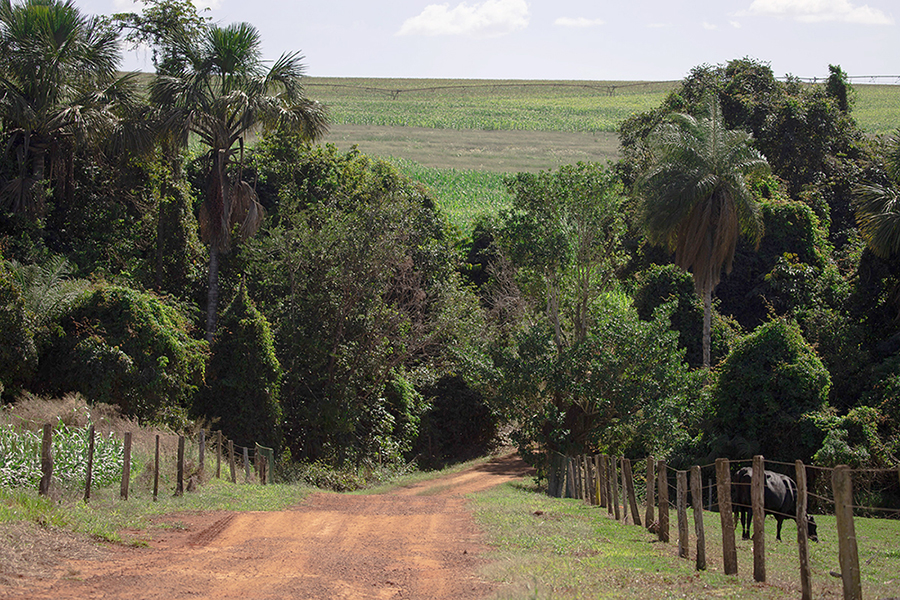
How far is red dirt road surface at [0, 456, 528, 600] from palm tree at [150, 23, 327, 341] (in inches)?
500

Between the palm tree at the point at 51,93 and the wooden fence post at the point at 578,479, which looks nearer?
the wooden fence post at the point at 578,479

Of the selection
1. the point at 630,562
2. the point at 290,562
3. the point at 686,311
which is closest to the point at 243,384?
the point at 290,562

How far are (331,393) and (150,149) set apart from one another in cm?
967

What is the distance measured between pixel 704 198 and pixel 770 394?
8.67m

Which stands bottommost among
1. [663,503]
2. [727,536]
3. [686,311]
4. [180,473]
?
[180,473]

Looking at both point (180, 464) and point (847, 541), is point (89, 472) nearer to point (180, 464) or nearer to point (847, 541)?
point (180, 464)

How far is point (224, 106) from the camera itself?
2458 cm

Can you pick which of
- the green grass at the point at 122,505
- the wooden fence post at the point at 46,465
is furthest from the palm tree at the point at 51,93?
the wooden fence post at the point at 46,465

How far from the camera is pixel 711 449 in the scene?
966 inches

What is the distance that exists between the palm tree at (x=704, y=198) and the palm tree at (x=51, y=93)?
1872 centimetres

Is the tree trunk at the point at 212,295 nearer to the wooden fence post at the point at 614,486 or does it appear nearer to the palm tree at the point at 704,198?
the wooden fence post at the point at 614,486

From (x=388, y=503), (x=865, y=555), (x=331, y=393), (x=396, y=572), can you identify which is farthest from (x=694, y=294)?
(x=396, y=572)

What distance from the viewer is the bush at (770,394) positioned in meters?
23.9

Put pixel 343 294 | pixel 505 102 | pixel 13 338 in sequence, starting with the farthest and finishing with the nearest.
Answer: pixel 505 102 < pixel 343 294 < pixel 13 338
